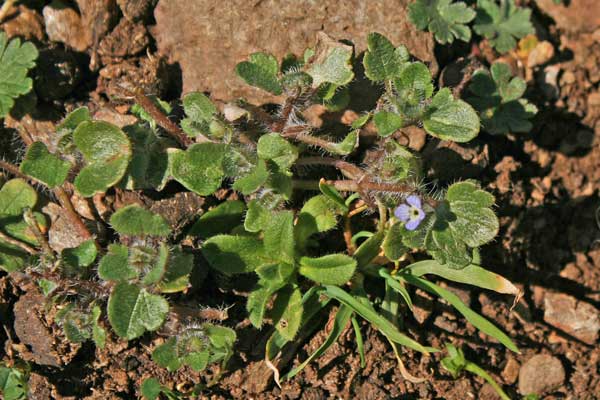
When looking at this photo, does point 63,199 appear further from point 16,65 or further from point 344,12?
point 344,12

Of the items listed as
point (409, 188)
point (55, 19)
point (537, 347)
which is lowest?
point (537, 347)

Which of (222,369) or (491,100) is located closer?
(222,369)

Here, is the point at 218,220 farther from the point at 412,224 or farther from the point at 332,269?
the point at 412,224

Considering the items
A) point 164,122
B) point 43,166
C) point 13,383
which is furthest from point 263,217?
point 13,383

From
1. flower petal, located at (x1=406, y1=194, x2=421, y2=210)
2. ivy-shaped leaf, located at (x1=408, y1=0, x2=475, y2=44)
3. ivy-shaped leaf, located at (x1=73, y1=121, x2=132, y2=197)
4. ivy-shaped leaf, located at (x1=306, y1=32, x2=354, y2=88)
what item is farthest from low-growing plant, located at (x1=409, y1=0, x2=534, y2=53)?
ivy-shaped leaf, located at (x1=73, y1=121, x2=132, y2=197)

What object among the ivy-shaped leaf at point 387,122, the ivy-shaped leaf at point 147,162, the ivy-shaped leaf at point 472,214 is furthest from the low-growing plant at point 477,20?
the ivy-shaped leaf at point 147,162

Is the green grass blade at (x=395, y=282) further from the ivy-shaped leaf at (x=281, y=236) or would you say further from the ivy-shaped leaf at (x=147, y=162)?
the ivy-shaped leaf at (x=147, y=162)

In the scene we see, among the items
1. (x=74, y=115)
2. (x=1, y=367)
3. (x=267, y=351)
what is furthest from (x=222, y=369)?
(x=74, y=115)
